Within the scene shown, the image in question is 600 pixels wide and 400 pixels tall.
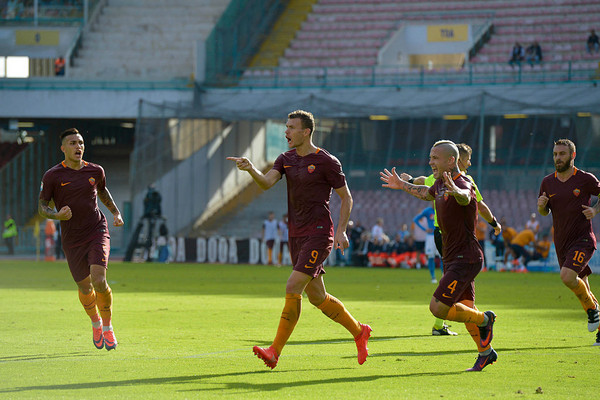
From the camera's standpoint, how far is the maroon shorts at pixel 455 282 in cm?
874

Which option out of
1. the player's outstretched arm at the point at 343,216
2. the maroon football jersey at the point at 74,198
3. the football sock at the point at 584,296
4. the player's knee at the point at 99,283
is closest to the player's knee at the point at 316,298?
the player's outstretched arm at the point at 343,216

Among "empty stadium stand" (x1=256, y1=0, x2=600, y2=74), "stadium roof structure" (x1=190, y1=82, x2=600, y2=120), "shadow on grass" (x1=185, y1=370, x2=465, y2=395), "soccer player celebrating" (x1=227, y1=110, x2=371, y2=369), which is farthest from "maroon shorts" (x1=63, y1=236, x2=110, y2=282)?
"empty stadium stand" (x1=256, y1=0, x2=600, y2=74)

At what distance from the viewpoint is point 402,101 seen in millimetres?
38188

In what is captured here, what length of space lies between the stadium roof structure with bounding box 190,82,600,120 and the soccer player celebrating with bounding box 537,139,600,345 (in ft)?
65.0

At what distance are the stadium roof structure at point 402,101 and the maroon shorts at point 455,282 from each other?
74.6ft

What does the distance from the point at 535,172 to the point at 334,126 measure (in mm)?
6918

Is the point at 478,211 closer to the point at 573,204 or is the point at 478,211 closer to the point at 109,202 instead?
the point at 573,204

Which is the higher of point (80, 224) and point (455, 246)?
point (455, 246)

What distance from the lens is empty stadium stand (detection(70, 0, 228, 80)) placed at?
146 feet

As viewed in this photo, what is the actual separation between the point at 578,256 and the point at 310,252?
12.6 ft

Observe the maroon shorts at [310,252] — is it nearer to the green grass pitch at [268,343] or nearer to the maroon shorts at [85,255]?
the green grass pitch at [268,343]

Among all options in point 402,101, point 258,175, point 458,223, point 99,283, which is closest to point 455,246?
point 458,223

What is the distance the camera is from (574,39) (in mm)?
41688

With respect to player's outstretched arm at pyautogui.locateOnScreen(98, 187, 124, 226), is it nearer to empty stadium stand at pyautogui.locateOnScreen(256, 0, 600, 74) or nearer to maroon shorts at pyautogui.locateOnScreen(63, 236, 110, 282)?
maroon shorts at pyautogui.locateOnScreen(63, 236, 110, 282)
